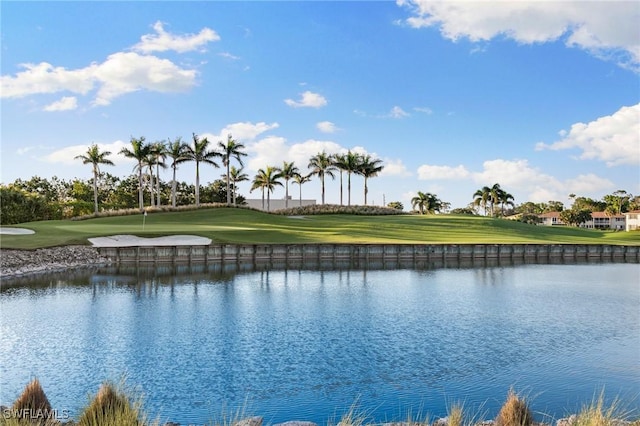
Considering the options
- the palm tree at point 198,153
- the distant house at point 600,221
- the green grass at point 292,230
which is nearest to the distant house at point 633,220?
the distant house at point 600,221

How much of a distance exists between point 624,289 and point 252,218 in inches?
1814

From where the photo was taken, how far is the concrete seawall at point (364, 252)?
140 ft

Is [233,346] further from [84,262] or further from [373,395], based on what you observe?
[84,262]

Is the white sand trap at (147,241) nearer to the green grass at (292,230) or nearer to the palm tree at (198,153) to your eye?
the green grass at (292,230)

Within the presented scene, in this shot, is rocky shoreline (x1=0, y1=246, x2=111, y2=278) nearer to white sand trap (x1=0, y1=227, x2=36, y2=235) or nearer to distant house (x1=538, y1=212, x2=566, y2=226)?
white sand trap (x1=0, y1=227, x2=36, y2=235)

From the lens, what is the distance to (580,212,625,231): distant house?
14662 cm

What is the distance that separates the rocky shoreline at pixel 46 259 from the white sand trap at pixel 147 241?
2155 millimetres

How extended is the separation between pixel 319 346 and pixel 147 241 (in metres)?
32.1

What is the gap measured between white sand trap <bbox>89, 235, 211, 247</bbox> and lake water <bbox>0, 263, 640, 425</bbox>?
459 inches

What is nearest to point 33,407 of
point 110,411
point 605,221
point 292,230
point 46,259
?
point 110,411

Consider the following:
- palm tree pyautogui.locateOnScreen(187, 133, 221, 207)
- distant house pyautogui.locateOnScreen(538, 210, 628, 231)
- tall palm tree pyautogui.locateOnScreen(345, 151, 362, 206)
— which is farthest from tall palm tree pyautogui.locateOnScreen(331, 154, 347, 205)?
distant house pyautogui.locateOnScreen(538, 210, 628, 231)

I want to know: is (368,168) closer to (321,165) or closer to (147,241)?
(321,165)

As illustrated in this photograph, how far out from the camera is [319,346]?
16750 millimetres

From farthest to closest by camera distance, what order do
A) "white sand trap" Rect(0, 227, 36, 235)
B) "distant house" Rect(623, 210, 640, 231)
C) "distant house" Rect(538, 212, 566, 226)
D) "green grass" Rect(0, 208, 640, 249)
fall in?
1. "distant house" Rect(538, 212, 566, 226)
2. "distant house" Rect(623, 210, 640, 231)
3. "green grass" Rect(0, 208, 640, 249)
4. "white sand trap" Rect(0, 227, 36, 235)
